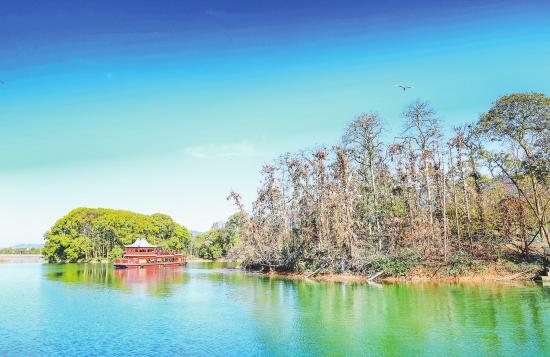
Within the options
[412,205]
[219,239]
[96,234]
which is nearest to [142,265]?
[96,234]

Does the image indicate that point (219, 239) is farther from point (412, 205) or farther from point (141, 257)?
point (412, 205)

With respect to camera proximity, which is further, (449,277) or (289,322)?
(449,277)

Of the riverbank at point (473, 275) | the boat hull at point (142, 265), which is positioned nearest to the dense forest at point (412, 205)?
the riverbank at point (473, 275)

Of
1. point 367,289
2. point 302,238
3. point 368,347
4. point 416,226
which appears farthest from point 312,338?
point 302,238

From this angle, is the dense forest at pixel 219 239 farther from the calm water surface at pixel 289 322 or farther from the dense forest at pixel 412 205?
the calm water surface at pixel 289 322

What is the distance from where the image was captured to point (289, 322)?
68.7ft

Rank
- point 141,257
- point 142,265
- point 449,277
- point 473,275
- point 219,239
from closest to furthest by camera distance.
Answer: point 473,275 → point 449,277 → point 142,265 → point 141,257 → point 219,239

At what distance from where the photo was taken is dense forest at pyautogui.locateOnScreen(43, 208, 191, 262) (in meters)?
89.5

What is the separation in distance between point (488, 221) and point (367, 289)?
628 inches

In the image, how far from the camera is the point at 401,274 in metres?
37.8

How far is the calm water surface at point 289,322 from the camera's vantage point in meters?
16.1

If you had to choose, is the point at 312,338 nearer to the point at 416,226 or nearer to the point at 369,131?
the point at 416,226

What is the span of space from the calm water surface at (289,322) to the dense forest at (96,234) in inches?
2284

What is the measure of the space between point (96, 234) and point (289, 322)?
8262 cm
